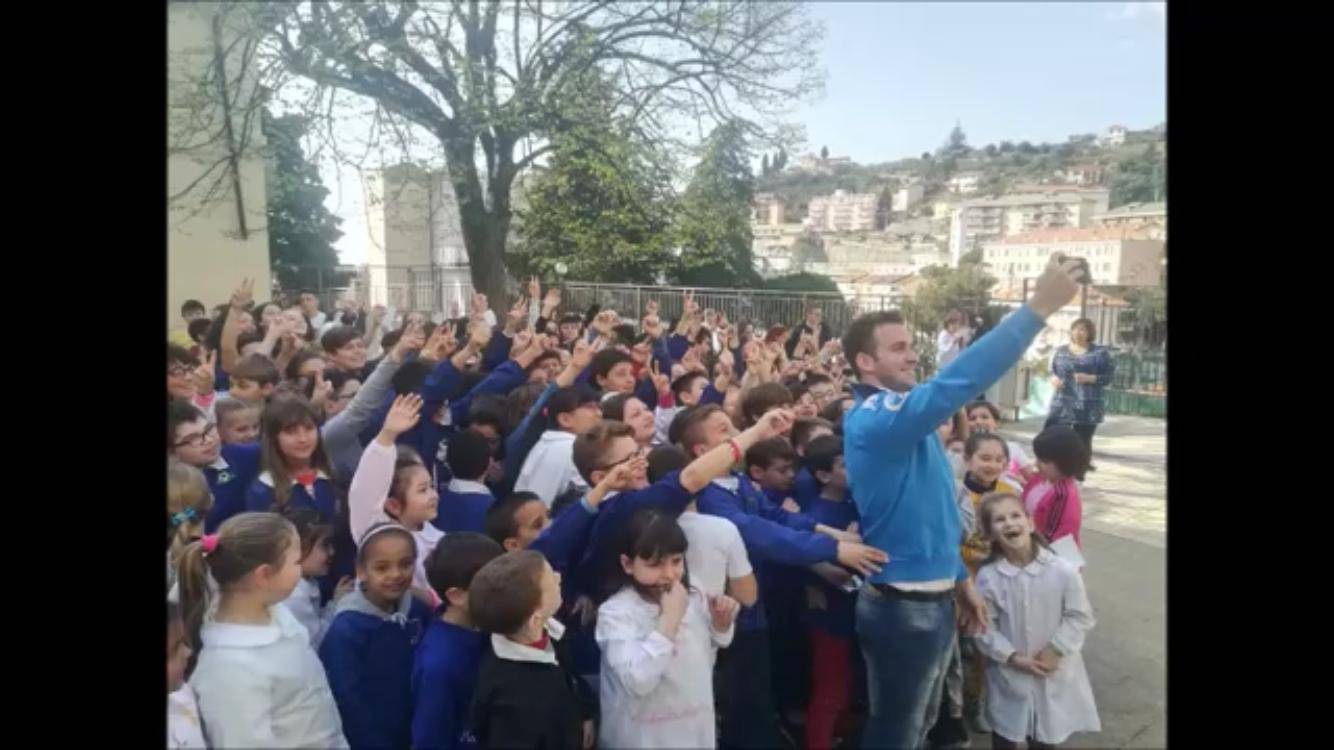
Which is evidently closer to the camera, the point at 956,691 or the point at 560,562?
the point at 560,562

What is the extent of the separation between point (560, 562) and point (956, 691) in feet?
3.26

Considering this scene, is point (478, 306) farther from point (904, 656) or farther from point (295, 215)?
point (904, 656)

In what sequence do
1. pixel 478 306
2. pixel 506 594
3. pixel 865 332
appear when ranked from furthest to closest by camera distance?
1. pixel 478 306
2. pixel 865 332
3. pixel 506 594

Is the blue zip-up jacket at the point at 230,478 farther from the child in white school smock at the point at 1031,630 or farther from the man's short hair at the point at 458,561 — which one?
the child in white school smock at the point at 1031,630

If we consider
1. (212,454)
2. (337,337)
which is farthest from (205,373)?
(337,337)

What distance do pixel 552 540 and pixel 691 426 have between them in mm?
408

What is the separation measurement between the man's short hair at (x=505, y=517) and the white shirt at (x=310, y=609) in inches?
15.9

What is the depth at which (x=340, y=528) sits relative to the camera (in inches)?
81.4

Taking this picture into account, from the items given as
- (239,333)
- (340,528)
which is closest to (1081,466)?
(340,528)

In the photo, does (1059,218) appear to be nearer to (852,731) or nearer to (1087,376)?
(1087,376)

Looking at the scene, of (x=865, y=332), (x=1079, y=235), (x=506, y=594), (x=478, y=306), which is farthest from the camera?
(x=478, y=306)

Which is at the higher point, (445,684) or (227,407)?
(227,407)

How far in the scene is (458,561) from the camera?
6.21ft

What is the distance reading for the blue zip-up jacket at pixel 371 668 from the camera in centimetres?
194
